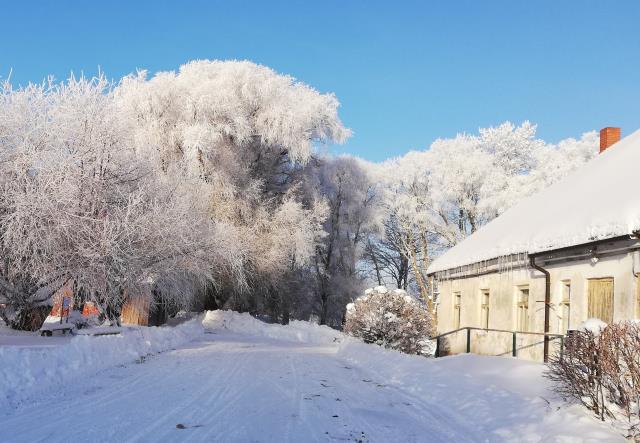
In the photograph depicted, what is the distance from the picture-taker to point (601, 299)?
537 inches

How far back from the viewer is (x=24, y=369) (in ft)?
33.1

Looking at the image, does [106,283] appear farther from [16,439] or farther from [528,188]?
[528,188]

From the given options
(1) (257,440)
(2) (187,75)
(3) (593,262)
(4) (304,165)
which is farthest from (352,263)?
(1) (257,440)

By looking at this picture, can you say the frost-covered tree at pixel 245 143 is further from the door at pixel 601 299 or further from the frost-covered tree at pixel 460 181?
the door at pixel 601 299

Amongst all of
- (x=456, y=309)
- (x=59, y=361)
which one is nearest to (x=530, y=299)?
(x=456, y=309)

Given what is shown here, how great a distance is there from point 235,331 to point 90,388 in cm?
2401

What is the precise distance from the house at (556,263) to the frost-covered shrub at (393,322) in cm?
180

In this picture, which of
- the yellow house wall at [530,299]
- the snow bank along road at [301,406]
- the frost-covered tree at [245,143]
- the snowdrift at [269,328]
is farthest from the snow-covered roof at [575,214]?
the frost-covered tree at [245,143]

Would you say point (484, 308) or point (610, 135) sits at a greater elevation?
point (610, 135)

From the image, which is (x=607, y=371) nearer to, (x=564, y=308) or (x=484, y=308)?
(x=564, y=308)

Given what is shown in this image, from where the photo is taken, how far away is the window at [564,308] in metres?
15.4

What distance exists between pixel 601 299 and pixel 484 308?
23.7ft

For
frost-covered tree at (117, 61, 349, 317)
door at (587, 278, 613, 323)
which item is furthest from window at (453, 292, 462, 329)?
frost-covered tree at (117, 61, 349, 317)

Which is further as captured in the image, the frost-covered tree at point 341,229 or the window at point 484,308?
the frost-covered tree at point 341,229
